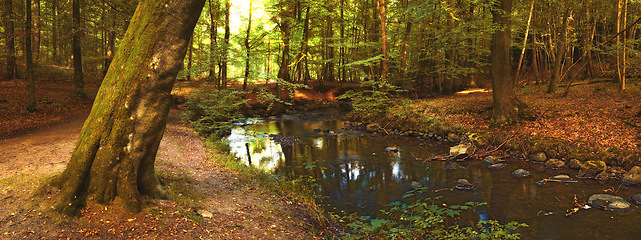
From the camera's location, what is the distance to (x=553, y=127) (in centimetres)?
1154

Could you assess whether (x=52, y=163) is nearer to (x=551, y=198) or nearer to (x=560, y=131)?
(x=551, y=198)

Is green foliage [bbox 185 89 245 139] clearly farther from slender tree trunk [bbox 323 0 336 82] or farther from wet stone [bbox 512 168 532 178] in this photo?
slender tree trunk [bbox 323 0 336 82]

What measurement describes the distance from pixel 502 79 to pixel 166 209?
13.3 meters

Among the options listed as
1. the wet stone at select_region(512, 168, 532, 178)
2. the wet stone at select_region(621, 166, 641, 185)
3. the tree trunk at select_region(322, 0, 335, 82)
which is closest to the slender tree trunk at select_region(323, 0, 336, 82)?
the tree trunk at select_region(322, 0, 335, 82)

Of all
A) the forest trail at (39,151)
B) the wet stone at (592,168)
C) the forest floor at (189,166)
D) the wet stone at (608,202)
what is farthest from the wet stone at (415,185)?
the forest trail at (39,151)

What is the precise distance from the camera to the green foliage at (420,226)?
537 centimetres

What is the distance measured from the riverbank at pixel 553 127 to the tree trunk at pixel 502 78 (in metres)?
0.52

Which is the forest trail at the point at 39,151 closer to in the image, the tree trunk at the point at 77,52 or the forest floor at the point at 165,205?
the forest floor at the point at 165,205

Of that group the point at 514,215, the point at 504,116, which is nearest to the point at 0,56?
the point at 514,215

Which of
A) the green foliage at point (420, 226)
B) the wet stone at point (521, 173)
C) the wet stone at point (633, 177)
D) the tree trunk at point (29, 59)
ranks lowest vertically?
the green foliage at point (420, 226)

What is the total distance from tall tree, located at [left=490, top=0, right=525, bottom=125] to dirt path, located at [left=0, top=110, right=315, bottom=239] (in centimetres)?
1045

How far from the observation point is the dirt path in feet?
12.4

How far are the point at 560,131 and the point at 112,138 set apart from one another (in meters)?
13.5

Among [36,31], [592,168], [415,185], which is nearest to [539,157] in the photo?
[592,168]
